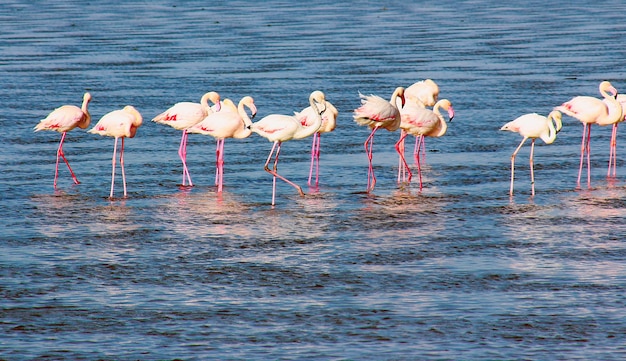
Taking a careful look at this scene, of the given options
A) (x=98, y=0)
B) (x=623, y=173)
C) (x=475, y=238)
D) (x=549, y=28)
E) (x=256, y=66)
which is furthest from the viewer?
(x=98, y=0)

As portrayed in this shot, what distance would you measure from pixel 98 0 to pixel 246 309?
39.7 metres

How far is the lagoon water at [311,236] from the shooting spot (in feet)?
24.7

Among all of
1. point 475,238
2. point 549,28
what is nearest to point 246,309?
point 475,238

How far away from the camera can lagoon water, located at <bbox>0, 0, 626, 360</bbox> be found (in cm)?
754

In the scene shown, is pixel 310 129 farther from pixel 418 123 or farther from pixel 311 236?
pixel 311 236

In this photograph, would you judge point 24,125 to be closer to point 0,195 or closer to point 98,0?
point 0,195

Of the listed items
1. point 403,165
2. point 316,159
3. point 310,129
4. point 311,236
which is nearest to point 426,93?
point 403,165

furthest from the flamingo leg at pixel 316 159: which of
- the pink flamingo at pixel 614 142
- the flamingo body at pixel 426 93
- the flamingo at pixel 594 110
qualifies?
the pink flamingo at pixel 614 142

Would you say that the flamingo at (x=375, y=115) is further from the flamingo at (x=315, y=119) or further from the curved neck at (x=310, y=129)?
the curved neck at (x=310, y=129)

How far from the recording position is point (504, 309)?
316 inches

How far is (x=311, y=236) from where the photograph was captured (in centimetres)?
1030

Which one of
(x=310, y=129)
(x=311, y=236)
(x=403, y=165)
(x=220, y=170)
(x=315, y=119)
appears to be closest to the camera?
(x=311, y=236)

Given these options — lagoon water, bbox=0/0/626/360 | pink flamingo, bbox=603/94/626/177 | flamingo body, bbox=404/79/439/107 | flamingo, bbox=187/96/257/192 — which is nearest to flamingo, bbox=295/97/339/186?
lagoon water, bbox=0/0/626/360

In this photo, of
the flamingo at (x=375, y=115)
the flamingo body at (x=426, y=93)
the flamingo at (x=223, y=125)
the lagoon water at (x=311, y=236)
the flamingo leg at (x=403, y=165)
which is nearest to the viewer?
the lagoon water at (x=311, y=236)
